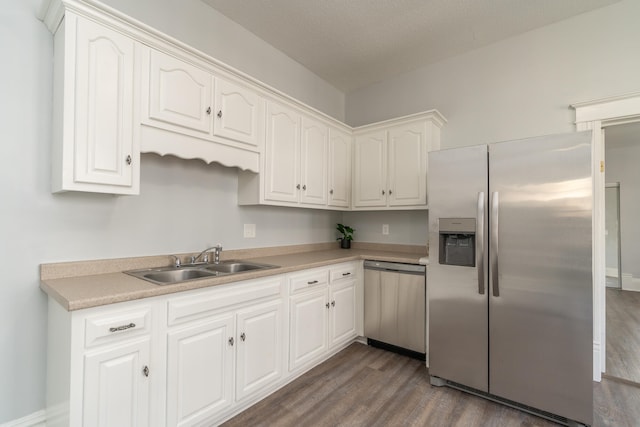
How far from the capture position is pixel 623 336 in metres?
3.17

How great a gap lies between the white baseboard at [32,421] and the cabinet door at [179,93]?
5.70 ft

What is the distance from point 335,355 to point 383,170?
1945 millimetres

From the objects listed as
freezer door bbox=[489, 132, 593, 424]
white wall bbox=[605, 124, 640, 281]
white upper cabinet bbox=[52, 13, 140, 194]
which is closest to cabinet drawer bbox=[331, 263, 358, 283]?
freezer door bbox=[489, 132, 593, 424]

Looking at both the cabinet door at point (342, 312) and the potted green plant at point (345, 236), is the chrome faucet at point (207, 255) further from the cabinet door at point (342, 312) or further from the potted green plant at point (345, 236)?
the potted green plant at point (345, 236)

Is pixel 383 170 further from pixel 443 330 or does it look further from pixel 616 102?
pixel 616 102

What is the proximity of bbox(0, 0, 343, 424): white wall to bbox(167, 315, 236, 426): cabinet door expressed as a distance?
73 cm

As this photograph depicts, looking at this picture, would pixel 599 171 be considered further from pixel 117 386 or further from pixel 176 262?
pixel 117 386

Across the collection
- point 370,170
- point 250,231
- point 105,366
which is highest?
point 370,170

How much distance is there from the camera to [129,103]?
164 centimetres

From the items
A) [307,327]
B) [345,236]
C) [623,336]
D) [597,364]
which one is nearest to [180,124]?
[307,327]

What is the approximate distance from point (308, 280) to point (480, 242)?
1.31 m

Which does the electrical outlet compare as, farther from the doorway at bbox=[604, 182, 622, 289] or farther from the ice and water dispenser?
the doorway at bbox=[604, 182, 622, 289]

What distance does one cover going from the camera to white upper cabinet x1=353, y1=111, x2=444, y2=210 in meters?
2.98

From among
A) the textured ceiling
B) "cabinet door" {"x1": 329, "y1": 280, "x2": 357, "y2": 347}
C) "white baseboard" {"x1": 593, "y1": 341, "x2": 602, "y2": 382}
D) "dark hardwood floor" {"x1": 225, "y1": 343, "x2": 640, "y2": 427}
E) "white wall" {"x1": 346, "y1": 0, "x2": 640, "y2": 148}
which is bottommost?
"dark hardwood floor" {"x1": 225, "y1": 343, "x2": 640, "y2": 427}
